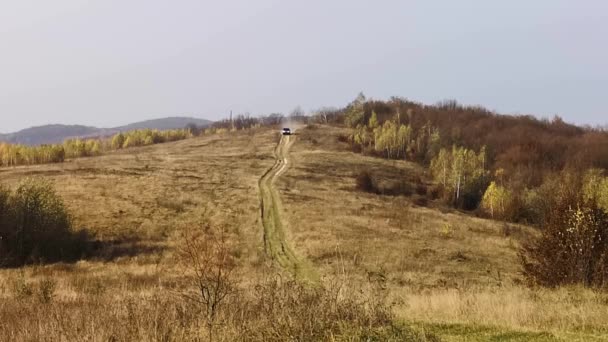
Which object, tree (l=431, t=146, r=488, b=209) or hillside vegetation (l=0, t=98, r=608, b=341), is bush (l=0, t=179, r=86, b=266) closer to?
hillside vegetation (l=0, t=98, r=608, b=341)

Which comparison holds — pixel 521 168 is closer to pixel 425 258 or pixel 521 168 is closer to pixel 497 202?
pixel 497 202

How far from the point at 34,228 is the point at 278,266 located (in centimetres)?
2207

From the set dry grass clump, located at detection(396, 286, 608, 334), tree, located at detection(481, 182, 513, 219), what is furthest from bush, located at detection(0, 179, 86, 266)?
tree, located at detection(481, 182, 513, 219)

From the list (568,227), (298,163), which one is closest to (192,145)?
(298,163)

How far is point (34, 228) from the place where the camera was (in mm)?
43906

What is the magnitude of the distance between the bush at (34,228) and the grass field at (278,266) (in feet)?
11.0

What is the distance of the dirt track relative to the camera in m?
36.0

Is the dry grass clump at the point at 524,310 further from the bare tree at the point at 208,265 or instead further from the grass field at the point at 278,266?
the bare tree at the point at 208,265

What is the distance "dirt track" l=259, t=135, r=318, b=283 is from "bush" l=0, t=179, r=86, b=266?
16.1m

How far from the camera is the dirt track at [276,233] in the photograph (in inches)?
1416

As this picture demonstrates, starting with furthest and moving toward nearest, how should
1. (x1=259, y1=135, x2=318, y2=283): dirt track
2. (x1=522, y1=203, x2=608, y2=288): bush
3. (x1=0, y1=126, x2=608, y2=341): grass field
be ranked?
1. (x1=259, y1=135, x2=318, y2=283): dirt track
2. (x1=522, y1=203, x2=608, y2=288): bush
3. (x1=0, y1=126, x2=608, y2=341): grass field

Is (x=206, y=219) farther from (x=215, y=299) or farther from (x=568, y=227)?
(x=215, y=299)

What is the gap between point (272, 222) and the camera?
179ft

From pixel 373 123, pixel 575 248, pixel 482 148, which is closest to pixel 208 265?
pixel 575 248
